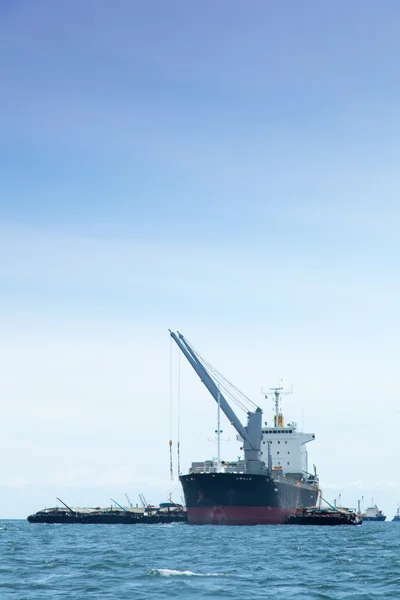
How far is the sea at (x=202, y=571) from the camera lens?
124 ft

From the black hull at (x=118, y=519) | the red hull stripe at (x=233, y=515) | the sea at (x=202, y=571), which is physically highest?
the red hull stripe at (x=233, y=515)

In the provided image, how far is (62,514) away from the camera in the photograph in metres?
161

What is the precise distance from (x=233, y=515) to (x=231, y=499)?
2011 millimetres

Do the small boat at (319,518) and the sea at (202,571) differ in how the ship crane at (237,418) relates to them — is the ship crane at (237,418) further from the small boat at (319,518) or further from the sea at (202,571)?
the sea at (202,571)

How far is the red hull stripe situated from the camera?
102 meters

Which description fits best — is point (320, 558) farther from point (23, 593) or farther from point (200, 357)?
point (200, 357)

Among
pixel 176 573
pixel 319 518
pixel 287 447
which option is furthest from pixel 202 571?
pixel 287 447

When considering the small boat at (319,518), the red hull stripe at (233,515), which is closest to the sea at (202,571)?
the red hull stripe at (233,515)

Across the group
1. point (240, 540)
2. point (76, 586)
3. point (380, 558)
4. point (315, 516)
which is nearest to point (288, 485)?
point (315, 516)

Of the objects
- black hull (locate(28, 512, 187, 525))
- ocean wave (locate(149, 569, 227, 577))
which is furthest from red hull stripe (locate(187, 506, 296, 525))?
ocean wave (locate(149, 569, 227, 577))

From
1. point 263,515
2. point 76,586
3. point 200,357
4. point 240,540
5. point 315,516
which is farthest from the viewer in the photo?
point 200,357

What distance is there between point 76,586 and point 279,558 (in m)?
19.9

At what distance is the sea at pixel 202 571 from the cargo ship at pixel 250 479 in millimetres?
31119

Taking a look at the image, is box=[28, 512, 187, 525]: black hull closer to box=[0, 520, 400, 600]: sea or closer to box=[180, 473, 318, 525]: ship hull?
box=[180, 473, 318, 525]: ship hull
